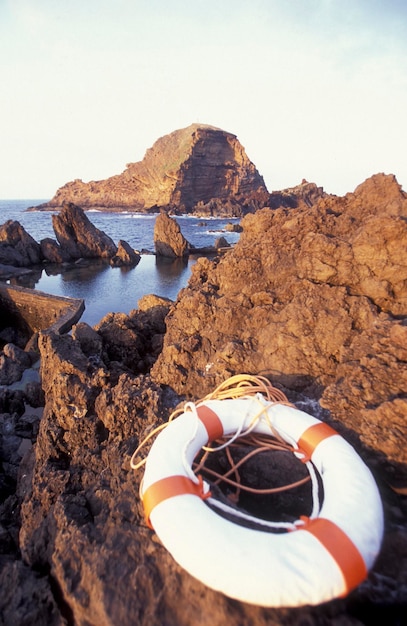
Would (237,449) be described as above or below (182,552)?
below

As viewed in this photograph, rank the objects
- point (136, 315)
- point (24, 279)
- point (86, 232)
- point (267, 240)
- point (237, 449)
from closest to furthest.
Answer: point (237, 449), point (267, 240), point (136, 315), point (24, 279), point (86, 232)

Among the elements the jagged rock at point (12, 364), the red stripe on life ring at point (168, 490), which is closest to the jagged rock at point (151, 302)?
the jagged rock at point (12, 364)

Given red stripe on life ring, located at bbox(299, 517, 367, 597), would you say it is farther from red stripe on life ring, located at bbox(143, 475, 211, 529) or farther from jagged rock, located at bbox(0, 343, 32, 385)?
jagged rock, located at bbox(0, 343, 32, 385)

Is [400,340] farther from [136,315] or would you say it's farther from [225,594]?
[136,315]

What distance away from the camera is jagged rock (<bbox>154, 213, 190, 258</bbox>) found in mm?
28422

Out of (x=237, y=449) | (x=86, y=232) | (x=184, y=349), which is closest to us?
(x=237, y=449)

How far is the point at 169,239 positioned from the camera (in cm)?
2859

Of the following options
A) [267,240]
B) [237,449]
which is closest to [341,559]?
[237,449]

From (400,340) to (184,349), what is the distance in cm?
230

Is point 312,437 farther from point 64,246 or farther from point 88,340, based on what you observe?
point 64,246

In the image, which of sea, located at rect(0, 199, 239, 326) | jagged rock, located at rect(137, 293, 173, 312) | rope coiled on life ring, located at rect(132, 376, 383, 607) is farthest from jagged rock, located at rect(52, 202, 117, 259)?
rope coiled on life ring, located at rect(132, 376, 383, 607)

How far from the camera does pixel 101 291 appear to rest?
18.7 metres

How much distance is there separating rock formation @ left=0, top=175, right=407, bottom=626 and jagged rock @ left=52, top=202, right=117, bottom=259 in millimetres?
25253

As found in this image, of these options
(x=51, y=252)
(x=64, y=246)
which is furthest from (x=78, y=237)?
(x=51, y=252)
